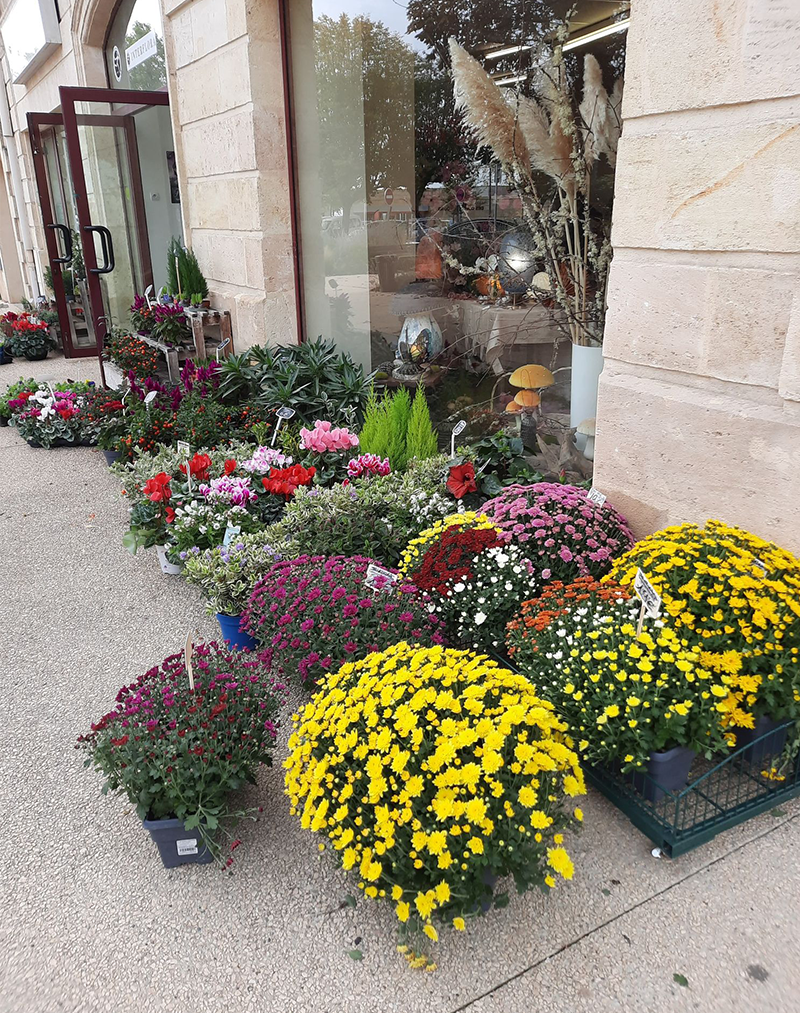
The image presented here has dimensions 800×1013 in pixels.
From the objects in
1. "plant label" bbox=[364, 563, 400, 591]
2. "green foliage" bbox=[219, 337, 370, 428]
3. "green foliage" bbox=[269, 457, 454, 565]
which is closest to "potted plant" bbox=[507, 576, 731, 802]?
"plant label" bbox=[364, 563, 400, 591]

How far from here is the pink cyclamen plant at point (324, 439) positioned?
447 cm

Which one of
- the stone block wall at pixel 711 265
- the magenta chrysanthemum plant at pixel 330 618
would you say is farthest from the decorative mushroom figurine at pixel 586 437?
the magenta chrysanthemum plant at pixel 330 618

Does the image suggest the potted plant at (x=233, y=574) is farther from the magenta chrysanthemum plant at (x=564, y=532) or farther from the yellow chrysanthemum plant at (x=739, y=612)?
the yellow chrysanthemum plant at (x=739, y=612)

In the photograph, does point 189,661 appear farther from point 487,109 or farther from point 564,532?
point 487,109

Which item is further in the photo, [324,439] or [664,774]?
[324,439]

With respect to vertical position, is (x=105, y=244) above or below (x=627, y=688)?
above

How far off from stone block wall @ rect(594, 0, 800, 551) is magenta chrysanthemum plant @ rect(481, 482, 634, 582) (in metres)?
0.22

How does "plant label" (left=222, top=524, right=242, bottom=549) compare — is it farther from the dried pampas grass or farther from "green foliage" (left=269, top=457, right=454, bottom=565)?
the dried pampas grass

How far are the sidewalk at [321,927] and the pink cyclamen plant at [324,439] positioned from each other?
2188 mm

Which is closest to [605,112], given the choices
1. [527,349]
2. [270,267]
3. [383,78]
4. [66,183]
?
[527,349]

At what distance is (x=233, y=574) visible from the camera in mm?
3357

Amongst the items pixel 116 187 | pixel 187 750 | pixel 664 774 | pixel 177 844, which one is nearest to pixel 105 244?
pixel 116 187

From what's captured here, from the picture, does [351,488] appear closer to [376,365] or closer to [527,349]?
[527,349]

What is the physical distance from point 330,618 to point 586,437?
1.97 metres
